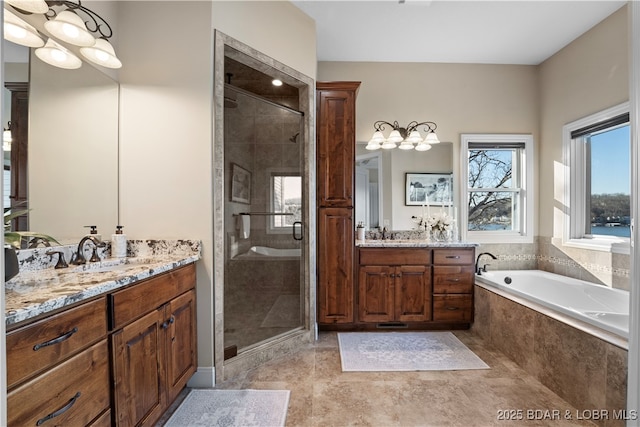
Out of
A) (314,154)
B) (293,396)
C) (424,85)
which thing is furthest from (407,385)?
(424,85)

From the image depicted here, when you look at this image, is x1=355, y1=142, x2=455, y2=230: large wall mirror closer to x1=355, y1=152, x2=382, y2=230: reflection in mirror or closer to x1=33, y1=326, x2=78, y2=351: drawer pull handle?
x1=355, y1=152, x2=382, y2=230: reflection in mirror

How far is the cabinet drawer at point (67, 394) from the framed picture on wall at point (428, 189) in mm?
3123

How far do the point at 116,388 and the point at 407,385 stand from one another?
175 cm

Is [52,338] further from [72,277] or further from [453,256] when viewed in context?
[453,256]

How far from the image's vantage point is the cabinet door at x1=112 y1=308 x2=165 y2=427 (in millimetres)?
1363

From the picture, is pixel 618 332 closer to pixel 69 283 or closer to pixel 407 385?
pixel 407 385

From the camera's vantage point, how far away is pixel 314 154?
2.85 m

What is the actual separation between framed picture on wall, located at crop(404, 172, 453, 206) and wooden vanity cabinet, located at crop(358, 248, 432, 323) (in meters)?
0.73

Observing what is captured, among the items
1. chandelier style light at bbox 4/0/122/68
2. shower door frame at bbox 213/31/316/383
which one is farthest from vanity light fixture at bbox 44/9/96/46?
shower door frame at bbox 213/31/316/383

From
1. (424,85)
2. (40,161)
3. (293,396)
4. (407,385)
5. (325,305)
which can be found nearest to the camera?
(40,161)

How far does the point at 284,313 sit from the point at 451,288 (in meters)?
1.69

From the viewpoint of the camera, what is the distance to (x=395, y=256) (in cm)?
312

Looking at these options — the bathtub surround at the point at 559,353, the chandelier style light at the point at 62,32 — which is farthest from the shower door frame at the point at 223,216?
the bathtub surround at the point at 559,353

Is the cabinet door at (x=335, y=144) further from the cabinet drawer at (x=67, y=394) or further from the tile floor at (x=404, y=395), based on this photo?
the cabinet drawer at (x=67, y=394)
